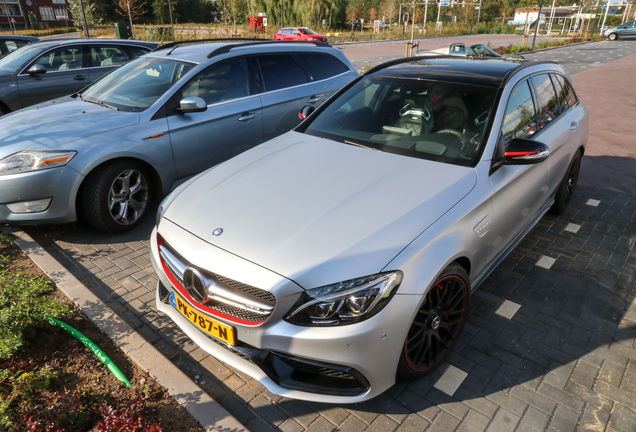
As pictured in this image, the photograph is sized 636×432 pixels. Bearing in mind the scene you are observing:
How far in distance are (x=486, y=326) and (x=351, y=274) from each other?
1.64 m

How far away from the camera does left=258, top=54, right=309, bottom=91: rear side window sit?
18.3ft

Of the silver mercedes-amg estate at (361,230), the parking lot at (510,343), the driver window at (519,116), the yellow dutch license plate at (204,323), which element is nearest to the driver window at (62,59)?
the parking lot at (510,343)

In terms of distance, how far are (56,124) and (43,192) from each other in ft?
2.66

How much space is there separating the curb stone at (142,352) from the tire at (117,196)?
0.57 m

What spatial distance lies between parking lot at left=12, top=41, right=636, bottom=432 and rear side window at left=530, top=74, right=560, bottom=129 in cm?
125

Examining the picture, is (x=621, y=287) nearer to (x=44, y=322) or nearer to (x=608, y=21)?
(x=44, y=322)

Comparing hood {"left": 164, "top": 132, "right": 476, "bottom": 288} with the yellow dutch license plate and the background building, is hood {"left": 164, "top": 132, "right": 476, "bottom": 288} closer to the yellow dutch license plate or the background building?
the yellow dutch license plate

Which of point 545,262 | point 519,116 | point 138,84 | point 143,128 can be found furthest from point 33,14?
point 545,262

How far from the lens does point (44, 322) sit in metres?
3.10

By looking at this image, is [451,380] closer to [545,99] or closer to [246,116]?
[545,99]

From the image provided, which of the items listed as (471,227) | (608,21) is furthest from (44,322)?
(608,21)

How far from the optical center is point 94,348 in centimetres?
290

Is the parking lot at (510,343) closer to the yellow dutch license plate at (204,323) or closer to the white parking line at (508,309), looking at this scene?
the white parking line at (508,309)

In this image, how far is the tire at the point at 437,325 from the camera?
8.46 feet
